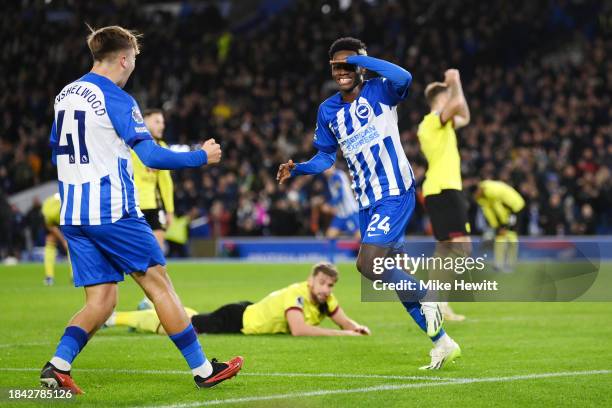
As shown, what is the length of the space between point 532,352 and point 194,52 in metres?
27.7

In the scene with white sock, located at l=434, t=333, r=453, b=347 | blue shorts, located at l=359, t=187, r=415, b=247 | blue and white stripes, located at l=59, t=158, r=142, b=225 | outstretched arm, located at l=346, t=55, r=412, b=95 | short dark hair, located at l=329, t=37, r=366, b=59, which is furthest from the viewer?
short dark hair, located at l=329, t=37, r=366, b=59

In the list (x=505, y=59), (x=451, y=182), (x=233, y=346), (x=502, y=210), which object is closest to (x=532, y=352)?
(x=233, y=346)

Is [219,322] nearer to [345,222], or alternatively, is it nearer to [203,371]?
[203,371]

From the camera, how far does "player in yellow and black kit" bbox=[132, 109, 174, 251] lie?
12.4 m

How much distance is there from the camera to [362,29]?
109ft

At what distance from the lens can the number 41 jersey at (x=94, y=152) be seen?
6.74 m

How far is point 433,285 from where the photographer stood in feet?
37.3

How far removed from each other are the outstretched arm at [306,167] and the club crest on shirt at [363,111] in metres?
0.52

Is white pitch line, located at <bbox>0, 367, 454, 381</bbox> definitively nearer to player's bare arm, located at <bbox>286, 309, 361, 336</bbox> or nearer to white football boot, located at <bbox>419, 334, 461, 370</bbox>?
white football boot, located at <bbox>419, 334, 461, 370</bbox>

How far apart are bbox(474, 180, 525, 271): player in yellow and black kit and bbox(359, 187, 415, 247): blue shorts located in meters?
12.2

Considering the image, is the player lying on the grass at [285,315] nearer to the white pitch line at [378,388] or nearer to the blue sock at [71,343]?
the white pitch line at [378,388]

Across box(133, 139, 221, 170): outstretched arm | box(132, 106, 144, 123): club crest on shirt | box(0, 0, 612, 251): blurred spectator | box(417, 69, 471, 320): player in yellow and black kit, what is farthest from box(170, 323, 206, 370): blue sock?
box(0, 0, 612, 251): blurred spectator

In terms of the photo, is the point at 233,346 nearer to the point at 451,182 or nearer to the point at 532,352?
→ the point at 532,352

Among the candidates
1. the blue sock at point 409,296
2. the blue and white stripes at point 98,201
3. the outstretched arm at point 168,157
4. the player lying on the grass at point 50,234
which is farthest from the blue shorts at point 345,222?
the outstretched arm at point 168,157
